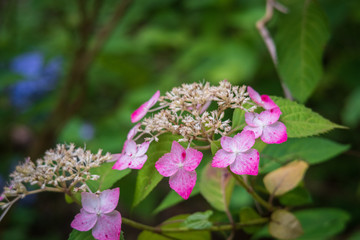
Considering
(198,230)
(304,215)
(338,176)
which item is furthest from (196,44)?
(198,230)

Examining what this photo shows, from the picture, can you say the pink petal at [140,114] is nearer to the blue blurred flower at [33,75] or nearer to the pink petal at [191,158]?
the pink petal at [191,158]

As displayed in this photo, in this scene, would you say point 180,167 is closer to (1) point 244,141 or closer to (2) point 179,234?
(1) point 244,141

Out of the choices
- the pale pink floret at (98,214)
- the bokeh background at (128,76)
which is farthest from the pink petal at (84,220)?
the bokeh background at (128,76)

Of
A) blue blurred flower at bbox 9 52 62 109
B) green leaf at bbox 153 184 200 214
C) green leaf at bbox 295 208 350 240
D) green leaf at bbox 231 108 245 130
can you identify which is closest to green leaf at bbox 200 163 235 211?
green leaf at bbox 153 184 200 214

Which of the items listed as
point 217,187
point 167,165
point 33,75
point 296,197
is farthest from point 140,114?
point 33,75

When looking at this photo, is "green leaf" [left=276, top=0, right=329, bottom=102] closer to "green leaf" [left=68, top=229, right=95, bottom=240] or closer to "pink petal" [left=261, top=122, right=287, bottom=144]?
"pink petal" [left=261, top=122, right=287, bottom=144]

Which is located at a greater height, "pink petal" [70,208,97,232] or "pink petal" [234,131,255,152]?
"pink petal" [234,131,255,152]
